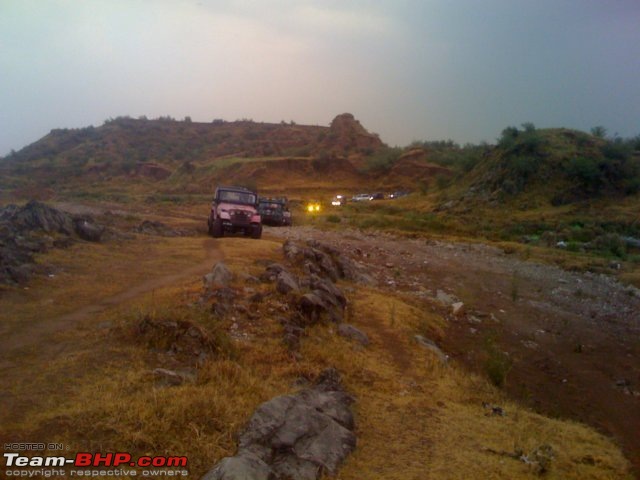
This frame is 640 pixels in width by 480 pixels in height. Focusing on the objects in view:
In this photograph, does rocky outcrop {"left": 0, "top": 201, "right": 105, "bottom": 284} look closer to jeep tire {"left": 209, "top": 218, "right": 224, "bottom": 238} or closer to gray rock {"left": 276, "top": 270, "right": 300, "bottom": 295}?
gray rock {"left": 276, "top": 270, "right": 300, "bottom": 295}

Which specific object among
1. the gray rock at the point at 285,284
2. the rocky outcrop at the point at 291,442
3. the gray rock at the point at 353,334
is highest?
the gray rock at the point at 285,284

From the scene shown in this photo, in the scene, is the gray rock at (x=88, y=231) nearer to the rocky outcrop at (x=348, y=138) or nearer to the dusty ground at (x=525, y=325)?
the dusty ground at (x=525, y=325)

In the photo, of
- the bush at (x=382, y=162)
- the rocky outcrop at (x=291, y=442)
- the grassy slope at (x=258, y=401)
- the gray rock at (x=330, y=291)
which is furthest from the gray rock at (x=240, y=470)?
the bush at (x=382, y=162)

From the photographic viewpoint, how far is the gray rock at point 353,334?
10127 mm

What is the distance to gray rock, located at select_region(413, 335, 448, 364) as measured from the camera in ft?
34.4

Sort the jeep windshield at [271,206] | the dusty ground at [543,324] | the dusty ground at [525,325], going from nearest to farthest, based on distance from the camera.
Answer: the dusty ground at [525,325] < the dusty ground at [543,324] < the jeep windshield at [271,206]

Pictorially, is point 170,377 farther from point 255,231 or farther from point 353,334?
point 255,231

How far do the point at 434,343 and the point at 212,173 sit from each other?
199ft

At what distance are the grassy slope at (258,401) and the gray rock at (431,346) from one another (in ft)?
0.72

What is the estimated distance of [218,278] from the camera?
38.2ft

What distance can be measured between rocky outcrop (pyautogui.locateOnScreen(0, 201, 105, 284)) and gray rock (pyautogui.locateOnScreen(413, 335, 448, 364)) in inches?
295

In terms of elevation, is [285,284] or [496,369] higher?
[285,284]

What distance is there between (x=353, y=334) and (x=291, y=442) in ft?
15.7

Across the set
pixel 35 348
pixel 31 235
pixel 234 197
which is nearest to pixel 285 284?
pixel 35 348
